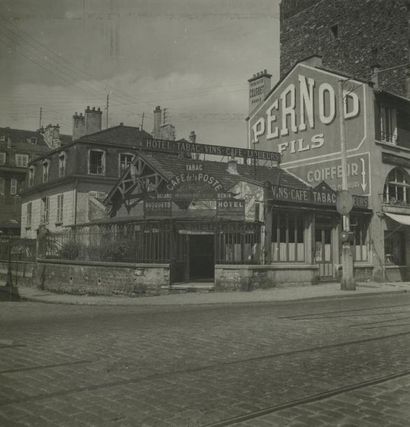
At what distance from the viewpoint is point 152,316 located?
1115cm

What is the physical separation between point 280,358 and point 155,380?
6.52 feet

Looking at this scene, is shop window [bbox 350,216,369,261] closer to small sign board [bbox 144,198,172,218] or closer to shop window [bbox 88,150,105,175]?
small sign board [bbox 144,198,172,218]

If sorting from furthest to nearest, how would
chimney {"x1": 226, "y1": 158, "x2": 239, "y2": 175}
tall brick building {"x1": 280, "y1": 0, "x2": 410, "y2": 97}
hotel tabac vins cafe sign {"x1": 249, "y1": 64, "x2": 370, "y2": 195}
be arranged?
tall brick building {"x1": 280, "y1": 0, "x2": 410, "y2": 97} < chimney {"x1": 226, "y1": 158, "x2": 239, "y2": 175} < hotel tabac vins cafe sign {"x1": 249, "y1": 64, "x2": 370, "y2": 195}

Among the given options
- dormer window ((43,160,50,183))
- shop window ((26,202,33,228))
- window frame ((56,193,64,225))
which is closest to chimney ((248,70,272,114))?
window frame ((56,193,64,225))

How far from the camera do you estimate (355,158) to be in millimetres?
23359

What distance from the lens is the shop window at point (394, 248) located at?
941 inches

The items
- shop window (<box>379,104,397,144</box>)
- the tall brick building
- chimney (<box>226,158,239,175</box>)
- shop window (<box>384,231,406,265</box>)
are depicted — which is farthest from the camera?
the tall brick building

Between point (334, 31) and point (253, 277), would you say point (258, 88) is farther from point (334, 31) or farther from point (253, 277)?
point (253, 277)

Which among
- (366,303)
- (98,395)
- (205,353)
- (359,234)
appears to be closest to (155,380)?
(98,395)

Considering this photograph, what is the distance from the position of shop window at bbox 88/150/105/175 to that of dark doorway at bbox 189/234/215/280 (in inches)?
570

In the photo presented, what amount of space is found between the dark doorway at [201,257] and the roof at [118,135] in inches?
583

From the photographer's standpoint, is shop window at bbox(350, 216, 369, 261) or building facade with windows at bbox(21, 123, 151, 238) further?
building facade with windows at bbox(21, 123, 151, 238)

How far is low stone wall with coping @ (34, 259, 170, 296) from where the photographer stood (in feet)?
54.5

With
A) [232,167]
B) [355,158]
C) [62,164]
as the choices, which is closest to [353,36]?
[355,158]
